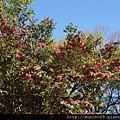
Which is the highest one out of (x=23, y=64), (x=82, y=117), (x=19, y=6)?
(x=19, y=6)

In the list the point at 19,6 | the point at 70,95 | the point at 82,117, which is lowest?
the point at 82,117

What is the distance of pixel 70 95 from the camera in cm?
723

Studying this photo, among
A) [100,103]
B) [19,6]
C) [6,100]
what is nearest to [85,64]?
[100,103]

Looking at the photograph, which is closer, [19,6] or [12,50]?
[12,50]

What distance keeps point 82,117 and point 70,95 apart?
102 centimetres

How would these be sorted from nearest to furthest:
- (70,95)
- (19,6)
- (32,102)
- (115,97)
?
1. (70,95)
2. (32,102)
3. (19,6)
4. (115,97)

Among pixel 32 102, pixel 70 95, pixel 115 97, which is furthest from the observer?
pixel 115 97

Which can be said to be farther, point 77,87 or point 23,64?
point 77,87

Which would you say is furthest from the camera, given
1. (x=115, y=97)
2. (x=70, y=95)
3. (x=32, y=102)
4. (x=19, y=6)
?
(x=115, y=97)

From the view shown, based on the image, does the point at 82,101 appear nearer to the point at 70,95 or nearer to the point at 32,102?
the point at 70,95

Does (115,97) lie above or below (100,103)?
above

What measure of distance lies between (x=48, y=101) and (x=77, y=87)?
1144 mm

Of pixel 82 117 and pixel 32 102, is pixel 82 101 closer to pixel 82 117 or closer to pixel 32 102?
pixel 82 117

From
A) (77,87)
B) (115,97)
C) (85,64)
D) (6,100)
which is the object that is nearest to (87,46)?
(85,64)
